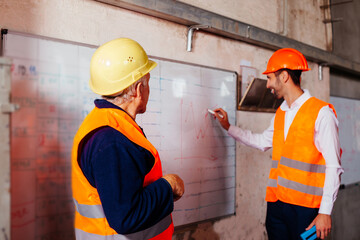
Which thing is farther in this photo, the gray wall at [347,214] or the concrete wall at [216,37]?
the gray wall at [347,214]

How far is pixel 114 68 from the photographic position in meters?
1.13

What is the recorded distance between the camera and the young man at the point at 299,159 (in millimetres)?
1693

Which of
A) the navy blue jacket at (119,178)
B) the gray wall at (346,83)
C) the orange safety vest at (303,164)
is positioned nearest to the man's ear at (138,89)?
the navy blue jacket at (119,178)

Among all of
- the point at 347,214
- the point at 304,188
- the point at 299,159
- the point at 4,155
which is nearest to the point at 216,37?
the point at 299,159

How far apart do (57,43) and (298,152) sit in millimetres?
1501

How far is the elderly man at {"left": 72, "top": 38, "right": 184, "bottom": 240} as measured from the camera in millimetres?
930

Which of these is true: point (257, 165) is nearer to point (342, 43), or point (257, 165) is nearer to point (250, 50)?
point (250, 50)

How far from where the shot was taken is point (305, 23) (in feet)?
11.0

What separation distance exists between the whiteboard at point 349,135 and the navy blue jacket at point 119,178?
11.2ft

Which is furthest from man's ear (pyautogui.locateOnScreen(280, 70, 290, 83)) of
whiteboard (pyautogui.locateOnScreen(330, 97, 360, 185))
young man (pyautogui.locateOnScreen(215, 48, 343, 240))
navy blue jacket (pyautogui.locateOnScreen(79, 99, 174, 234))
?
whiteboard (pyautogui.locateOnScreen(330, 97, 360, 185))

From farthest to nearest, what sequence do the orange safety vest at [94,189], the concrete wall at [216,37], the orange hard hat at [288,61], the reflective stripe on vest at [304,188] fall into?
the orange hard hat at [288,61], the reflective stripe on vest at [304,188], the concrete wall at [216,37], the orange safety vest at [94,189]

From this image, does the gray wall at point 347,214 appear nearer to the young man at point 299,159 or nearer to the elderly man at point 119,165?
the young man at point 299,159

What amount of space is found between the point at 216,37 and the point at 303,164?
45.9 inches

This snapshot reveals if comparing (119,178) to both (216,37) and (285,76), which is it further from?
(216,37)
